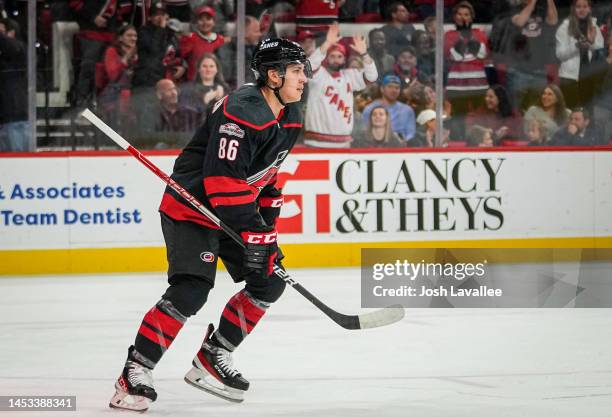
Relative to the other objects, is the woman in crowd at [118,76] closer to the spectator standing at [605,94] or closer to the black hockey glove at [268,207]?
the spectator standing at [605,94]

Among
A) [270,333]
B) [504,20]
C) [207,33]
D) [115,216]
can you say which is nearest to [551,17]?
[504,20]

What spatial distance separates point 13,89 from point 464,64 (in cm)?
298

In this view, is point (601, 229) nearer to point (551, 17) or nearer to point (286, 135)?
point (551, 17)

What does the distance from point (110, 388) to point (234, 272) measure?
1.95 ft

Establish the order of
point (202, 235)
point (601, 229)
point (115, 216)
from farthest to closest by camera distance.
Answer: point (601, 229)
point (115, 216)
point (202, 235)

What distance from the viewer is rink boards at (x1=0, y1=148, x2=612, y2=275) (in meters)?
7.38

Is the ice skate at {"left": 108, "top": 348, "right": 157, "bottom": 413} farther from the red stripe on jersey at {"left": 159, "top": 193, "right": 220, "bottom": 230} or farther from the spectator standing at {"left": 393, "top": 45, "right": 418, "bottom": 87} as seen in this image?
the spectator standing at {"left": 393, "top": 45, "right": 418, "bottom": 87}

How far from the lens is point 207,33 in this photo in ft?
25.8

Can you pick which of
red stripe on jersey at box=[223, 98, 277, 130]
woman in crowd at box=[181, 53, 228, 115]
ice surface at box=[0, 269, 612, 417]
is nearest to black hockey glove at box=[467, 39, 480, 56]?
woman in crowd at box=[181, 53, 228, 115]

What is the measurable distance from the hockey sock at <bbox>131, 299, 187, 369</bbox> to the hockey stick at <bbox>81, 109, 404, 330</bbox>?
0.29 m

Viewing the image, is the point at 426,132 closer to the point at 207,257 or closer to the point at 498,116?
the point at 498,116

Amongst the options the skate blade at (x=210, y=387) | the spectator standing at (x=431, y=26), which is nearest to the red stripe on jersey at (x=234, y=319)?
the skate blade at (x=210, y=387)

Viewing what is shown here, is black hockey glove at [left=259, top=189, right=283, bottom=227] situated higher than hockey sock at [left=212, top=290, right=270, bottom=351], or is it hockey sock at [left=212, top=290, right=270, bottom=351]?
black hockey glove at [left=259, top=189, right=283, bottom=227]

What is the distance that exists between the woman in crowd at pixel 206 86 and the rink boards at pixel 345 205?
0.42 meters
